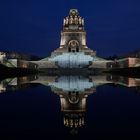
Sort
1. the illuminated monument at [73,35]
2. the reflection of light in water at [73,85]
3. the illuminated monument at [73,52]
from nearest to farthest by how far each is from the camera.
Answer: the reflection of light in water at [73,85] → the illuminated monument at [73,52] → the illuminated monument at [73,35]

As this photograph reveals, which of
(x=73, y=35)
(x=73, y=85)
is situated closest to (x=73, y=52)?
(x=73, y=35)

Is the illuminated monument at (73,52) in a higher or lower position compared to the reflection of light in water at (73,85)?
higher

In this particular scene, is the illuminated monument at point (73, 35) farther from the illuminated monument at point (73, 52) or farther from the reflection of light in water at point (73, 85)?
the reflection of light in water at point (73, 85)

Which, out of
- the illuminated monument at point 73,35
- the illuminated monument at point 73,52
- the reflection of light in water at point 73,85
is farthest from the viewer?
the illuminated monument at point 73,35

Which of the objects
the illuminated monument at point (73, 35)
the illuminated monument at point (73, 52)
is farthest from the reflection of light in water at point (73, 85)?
the illuminated monument at point (73, 35)

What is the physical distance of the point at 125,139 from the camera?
19.6 ft

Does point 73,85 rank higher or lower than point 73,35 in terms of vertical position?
lower

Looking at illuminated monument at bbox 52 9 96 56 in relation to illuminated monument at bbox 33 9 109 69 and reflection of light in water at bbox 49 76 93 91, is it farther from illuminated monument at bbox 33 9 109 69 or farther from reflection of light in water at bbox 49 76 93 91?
reflection of light in water at bbox 49 76 93 91

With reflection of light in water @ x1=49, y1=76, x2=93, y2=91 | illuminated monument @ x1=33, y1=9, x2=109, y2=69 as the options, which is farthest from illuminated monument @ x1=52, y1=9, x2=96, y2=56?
reflection of light in water @ x1=49, y1=76, x2=93, y2=91

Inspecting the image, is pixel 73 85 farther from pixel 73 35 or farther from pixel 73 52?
pixel 73 35

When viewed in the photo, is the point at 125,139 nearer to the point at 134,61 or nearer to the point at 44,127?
the point at 44,127

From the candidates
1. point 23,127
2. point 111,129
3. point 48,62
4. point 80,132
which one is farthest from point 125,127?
point 48,62

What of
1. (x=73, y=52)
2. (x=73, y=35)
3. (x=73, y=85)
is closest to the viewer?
(x=73, y=85)

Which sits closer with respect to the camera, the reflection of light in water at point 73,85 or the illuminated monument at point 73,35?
the reflection of light in water at point 73,85
